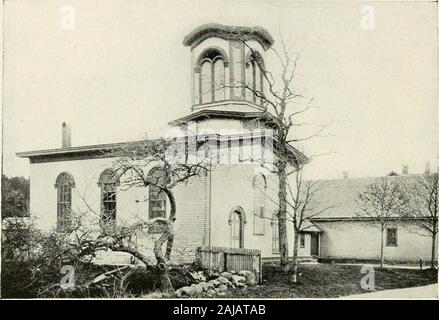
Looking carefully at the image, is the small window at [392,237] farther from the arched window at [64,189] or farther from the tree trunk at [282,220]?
the arched window at [64,189]

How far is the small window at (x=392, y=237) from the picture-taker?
26.3 m

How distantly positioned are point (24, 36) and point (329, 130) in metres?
8.90

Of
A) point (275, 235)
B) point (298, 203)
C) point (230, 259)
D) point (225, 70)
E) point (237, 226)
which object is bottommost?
point (230, 259)

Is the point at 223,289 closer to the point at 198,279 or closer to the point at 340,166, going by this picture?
the point at 198,279

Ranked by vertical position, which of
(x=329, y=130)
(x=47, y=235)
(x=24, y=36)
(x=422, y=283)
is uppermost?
(x=24, y=36)

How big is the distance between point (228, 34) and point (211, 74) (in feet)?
7.71

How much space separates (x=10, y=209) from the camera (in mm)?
16156

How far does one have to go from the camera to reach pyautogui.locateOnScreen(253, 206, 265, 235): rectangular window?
770 inches

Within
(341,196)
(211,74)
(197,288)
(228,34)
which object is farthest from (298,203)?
(341,196)

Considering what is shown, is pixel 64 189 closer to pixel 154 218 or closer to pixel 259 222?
pixel 154 218

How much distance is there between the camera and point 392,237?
26.6 metres

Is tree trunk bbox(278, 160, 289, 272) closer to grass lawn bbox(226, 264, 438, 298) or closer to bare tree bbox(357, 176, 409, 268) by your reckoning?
grass lawn bbox(226, 264, 438, 298)

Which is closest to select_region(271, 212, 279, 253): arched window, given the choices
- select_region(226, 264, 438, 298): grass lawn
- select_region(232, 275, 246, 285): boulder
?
select_region(226, 264, 438, 298): grass lawn
